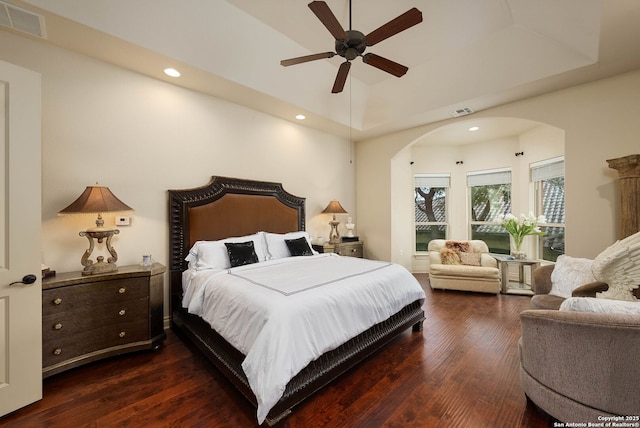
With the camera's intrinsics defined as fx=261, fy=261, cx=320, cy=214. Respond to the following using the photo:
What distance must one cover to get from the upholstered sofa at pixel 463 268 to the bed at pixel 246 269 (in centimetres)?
175

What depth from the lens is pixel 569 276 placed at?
8.67 ft

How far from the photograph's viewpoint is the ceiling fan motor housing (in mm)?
2172

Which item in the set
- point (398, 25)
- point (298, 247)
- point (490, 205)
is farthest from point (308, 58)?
point (490, 205)

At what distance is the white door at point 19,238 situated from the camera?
1.74 m

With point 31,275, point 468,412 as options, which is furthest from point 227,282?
Result: point 468,412

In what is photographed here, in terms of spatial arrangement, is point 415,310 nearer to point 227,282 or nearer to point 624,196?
point 227,282

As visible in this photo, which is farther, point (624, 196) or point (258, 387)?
point (624, 196)

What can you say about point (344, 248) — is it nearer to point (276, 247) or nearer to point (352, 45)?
point (276, 247)

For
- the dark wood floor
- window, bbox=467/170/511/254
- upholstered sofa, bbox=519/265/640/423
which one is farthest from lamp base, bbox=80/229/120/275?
window, bbox=467/170/511/254

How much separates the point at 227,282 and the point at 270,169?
2.28 m

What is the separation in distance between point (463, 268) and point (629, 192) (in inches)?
86.9

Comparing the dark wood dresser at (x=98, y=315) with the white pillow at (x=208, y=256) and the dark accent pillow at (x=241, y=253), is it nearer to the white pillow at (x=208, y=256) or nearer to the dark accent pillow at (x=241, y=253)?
the white pillow at (x=208, y=256)

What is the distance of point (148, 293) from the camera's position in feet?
8.30

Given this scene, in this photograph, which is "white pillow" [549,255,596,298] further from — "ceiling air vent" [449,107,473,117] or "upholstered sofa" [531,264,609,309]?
"ceiling air vent" [449,107,473,117]
